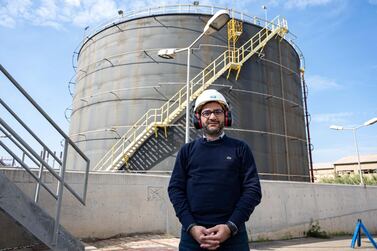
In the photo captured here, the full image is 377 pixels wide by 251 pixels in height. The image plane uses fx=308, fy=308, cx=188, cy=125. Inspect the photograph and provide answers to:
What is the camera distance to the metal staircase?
14.7 metres

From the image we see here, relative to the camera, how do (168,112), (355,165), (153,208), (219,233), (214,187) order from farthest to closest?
(355,165), (168,112), (153,208), (214,187), (219,233)

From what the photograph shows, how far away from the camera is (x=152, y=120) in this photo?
15.7 metres

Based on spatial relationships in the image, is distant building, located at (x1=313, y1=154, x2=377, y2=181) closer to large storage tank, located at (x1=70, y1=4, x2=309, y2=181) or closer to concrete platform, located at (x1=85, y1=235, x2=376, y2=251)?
large storage tank, located at (x1=70, y1=4, x2=309, y2=181)

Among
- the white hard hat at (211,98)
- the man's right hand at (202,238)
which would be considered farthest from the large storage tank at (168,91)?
the man's right hand at (202,238)

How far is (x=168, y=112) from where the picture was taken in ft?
49.9

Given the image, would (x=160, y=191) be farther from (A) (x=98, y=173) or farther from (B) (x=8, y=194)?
(B) (x=8, y=194)

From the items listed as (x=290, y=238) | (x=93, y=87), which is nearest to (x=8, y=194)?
(x=290, y=238)

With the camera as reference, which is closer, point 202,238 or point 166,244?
point 202,238

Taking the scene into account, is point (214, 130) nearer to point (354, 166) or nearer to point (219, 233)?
point (219, 233)

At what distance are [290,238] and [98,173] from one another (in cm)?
826

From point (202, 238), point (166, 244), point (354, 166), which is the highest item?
point (354, 166)

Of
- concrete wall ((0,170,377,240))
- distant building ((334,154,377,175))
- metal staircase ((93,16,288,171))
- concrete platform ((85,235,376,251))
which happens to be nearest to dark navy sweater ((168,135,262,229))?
concrete platform ((85,235,376,251))

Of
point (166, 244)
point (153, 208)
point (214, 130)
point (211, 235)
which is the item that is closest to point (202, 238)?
point (211, 235)

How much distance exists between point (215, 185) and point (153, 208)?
7.80 m
